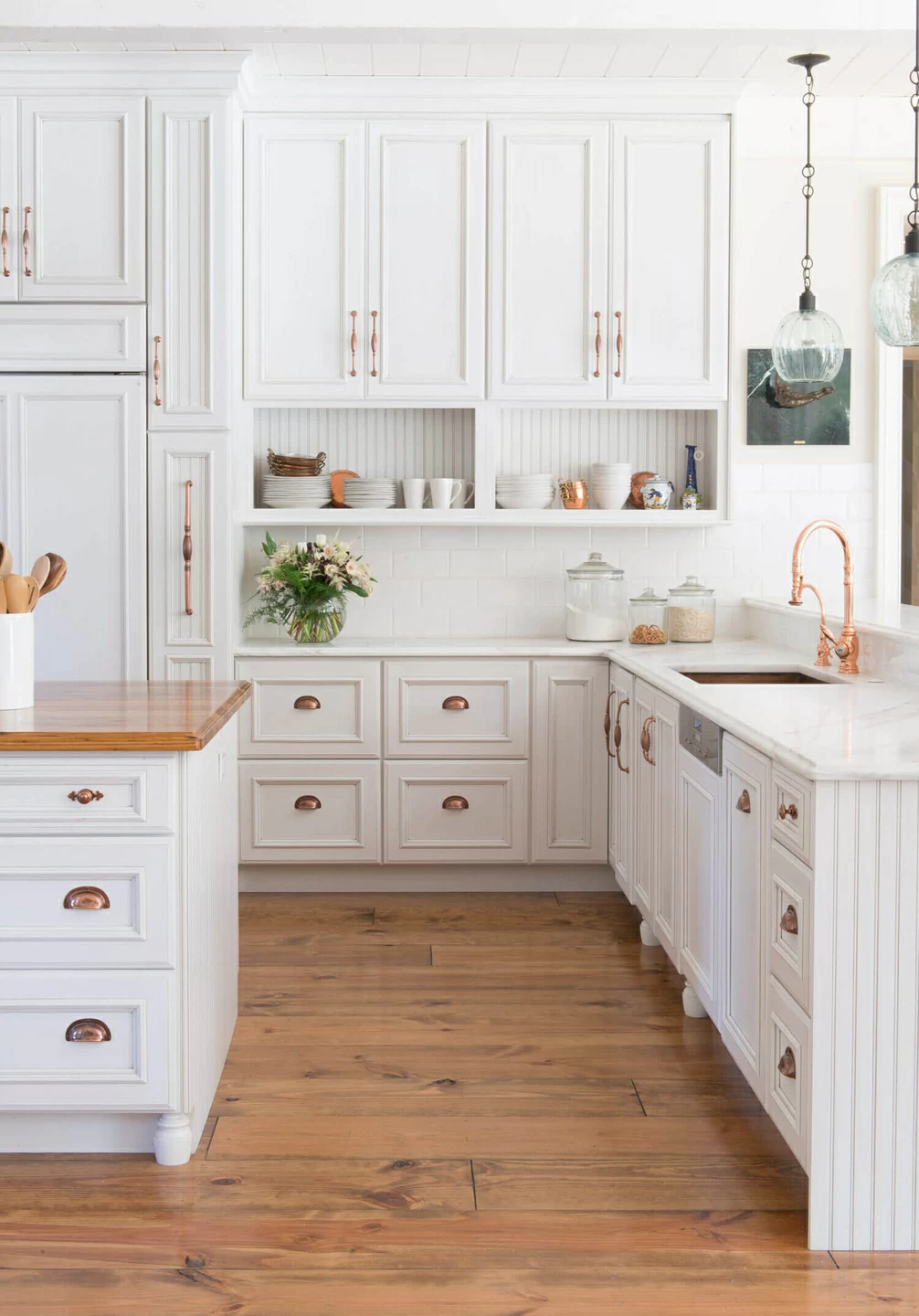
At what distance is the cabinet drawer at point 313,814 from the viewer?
4.20 metres

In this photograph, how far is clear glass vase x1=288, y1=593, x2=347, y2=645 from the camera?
434cm

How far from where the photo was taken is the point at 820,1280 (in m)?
2.01

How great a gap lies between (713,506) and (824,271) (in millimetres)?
974

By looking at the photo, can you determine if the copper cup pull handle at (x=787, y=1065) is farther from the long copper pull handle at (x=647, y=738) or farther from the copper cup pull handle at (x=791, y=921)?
the long copper pull handle at (x=647, y=738)

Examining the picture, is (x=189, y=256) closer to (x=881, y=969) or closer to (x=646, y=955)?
(x=646, y=955)

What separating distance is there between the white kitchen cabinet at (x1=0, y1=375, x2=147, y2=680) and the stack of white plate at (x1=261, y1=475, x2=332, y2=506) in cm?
52

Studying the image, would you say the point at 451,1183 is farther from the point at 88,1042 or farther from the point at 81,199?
the point at 81,199

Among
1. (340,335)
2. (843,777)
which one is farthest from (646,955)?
(340,335)

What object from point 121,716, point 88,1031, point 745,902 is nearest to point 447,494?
point 121,716

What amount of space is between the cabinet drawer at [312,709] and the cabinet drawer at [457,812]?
187 millimetres

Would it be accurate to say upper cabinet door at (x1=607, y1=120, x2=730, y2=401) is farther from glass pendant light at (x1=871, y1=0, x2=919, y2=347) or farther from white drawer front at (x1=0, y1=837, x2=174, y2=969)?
white drawer front at (x1=0, y1=837, x2=174, y2=969)

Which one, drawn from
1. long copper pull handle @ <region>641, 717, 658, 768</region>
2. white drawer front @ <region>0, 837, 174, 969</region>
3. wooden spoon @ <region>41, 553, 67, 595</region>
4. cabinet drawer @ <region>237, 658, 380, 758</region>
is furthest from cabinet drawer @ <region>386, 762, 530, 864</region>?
white drawer front @ <region>0, 837, 174, 969</region>

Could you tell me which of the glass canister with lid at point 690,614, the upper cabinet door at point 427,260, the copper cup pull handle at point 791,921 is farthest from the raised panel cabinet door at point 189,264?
the copper cup pull handle at point 791,921

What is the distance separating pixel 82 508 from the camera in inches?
162
